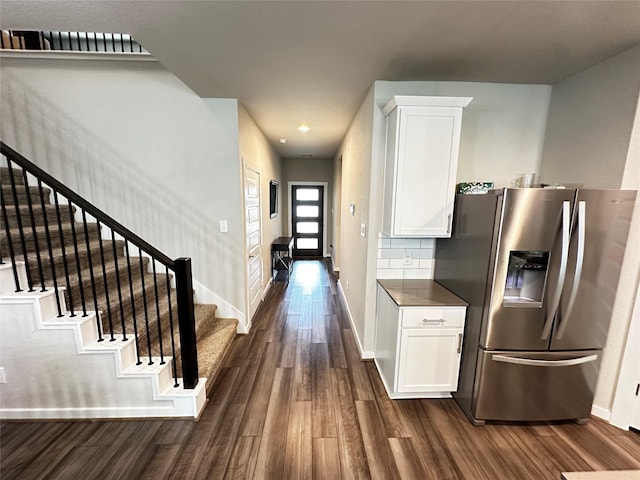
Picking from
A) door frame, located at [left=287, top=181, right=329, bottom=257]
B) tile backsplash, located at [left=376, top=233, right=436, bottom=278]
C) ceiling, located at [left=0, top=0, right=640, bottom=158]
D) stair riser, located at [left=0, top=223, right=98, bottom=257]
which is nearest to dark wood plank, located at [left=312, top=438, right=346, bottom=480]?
tile backsplash, located at [left=376, top=233, right=436, bottom=278]

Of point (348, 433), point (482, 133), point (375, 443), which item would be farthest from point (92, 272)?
point (482, 133)

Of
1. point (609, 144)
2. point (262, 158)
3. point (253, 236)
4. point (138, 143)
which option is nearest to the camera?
point (609, 144)

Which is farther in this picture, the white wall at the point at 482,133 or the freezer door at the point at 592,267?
the white wall at the point at 482,133

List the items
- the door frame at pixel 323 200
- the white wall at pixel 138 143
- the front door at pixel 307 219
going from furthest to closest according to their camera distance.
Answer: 1. the front door at pixel 307 219
2. the door frame at pixel 323 200
3. the white wall at pixel 138 143

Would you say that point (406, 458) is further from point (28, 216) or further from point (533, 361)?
point (28, 216)

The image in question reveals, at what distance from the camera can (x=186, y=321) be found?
188cm

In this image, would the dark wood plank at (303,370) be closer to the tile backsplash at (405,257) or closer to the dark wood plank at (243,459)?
the dark wood plank at (243,459)

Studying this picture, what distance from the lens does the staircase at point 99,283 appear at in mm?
1781

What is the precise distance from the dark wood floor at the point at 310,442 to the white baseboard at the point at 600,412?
3.9 inches

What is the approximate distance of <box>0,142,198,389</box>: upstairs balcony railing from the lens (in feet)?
5.61

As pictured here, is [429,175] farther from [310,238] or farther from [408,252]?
[310,238]

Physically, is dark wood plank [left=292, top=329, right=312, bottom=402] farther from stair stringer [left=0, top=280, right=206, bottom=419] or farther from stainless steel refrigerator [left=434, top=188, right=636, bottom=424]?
stainless steel refrigerator [left=434, top=188, right=636, bottom=424]

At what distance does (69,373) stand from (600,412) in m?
3.92

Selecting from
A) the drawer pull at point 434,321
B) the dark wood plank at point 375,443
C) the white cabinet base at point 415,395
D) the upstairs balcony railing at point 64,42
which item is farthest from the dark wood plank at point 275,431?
the upstairs balcony railing at point 64,42
